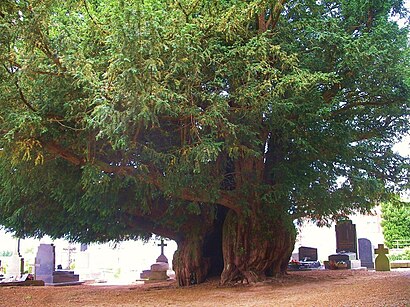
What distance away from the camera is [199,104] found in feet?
25.8

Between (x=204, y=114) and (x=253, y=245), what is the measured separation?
4.60m

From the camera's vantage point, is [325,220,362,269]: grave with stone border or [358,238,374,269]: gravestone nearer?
[325,220,362,269]: grave with stone border

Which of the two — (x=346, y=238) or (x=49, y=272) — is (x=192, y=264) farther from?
(x=49, y=272)

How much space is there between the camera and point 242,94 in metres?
7.36

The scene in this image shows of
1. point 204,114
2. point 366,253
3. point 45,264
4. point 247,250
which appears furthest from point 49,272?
point 204,114

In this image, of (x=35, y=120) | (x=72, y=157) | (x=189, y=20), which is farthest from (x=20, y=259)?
(x=189, y=20)

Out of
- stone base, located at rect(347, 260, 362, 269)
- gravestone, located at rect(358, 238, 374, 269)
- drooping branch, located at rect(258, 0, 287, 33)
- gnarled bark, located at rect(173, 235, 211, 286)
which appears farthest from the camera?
gravestone, located at rect(358, 238, 374, 269)

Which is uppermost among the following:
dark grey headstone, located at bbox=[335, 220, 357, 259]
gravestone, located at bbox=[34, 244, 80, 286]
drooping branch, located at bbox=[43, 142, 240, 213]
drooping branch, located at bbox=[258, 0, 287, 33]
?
drooping branch, located at bbox=[258, 0, 287, 33]

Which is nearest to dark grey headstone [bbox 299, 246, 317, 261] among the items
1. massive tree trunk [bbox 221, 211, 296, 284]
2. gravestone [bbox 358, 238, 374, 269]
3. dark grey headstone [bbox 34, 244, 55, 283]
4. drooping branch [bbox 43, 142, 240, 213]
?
gravestone [bbox 358, 238, 374, 269]

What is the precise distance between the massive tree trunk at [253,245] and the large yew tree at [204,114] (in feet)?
0.11

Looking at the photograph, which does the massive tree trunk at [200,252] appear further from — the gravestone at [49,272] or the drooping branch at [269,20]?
the gravestone at [49,272]

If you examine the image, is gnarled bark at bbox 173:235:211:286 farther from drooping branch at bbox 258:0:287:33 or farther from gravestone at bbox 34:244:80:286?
gravestone at bbox 34:244:80:286

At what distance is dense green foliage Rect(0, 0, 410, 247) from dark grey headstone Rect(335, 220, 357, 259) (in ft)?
21.5

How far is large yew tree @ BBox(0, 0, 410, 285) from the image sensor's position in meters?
6.36
